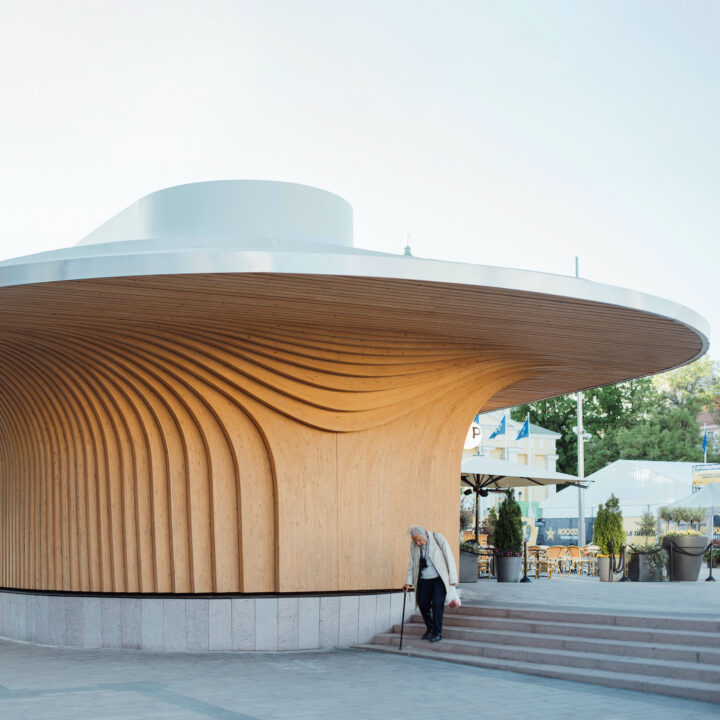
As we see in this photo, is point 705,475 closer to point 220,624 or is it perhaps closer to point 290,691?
point 220,624

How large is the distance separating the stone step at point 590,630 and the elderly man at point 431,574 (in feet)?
1.61

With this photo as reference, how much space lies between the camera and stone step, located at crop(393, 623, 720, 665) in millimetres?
8820

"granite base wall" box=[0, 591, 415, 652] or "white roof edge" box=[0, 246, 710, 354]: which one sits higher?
"white roof edge" box=[0, 246, 710, 354]

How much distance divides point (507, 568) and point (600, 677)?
1001 centimetres

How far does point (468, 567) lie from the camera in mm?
17938

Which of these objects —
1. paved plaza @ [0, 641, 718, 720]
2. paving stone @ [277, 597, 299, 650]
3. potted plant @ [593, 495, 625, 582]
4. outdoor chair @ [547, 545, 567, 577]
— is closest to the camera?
paved plaza @ [0, 641, 718, 720]

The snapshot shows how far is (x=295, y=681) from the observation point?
8.80 meters

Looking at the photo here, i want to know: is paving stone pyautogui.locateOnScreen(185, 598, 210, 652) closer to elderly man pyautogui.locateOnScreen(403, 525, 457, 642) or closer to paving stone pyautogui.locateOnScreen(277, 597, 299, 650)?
paving stone pyautogui.locateOnScreen(277, 597, 299, 650)

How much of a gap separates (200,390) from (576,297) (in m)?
4.61

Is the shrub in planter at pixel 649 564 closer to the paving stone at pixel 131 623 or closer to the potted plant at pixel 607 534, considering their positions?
the potted plant at pixel 607 534

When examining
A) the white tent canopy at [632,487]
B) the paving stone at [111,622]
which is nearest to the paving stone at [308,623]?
the paving stone at [111,622]

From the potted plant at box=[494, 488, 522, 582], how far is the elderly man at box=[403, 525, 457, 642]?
24.4ft

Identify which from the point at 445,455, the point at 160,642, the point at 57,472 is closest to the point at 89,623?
the point at 160,642

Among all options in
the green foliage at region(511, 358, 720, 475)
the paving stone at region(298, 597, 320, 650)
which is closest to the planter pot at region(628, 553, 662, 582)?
the paving stone at region(298, 597, 320, 650)
